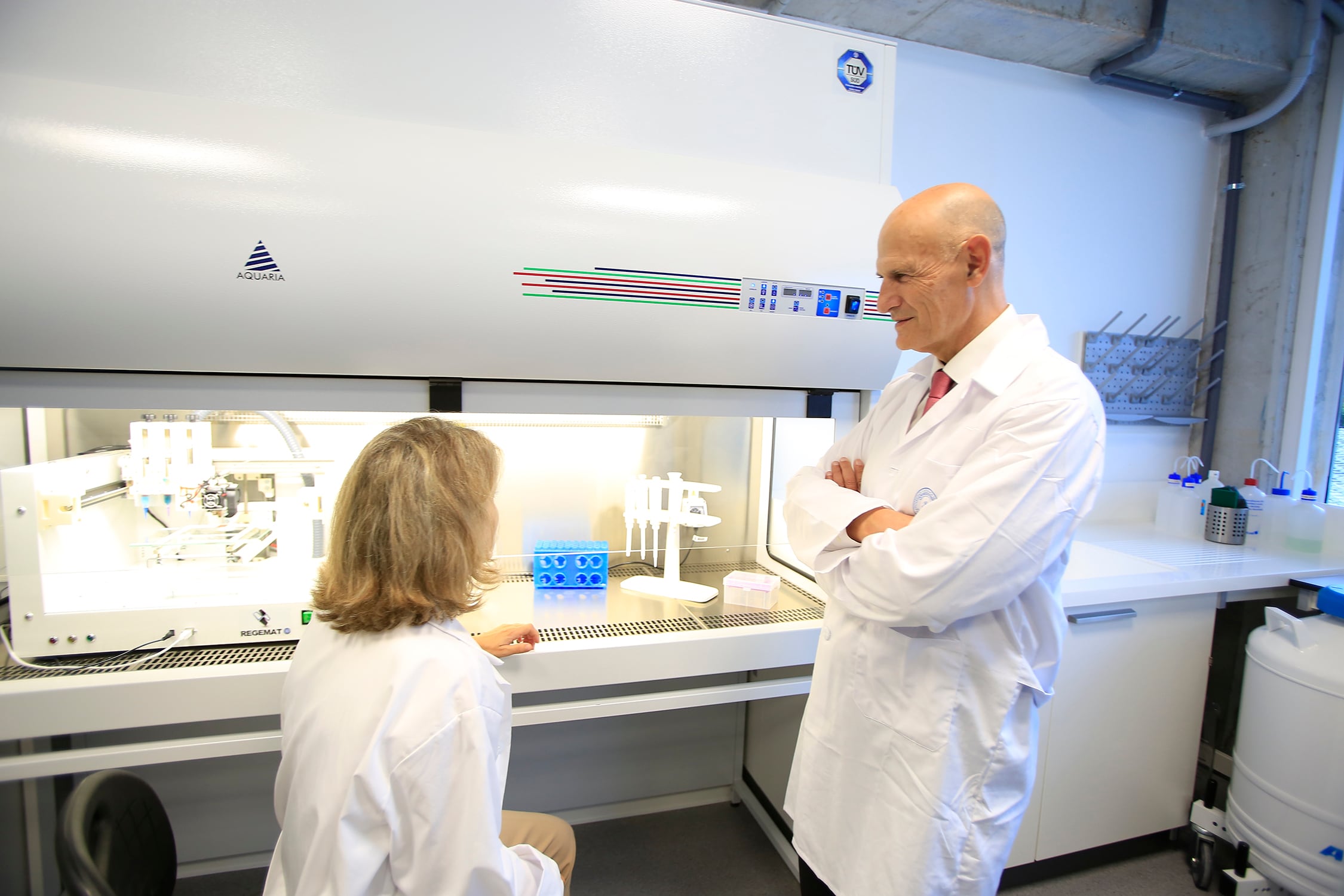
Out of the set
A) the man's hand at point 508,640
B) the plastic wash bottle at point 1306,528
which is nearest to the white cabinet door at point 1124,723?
the plastic wash bottle at point 1306,528

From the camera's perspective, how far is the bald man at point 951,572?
98cm

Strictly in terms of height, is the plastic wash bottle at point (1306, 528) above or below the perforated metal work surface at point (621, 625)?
above

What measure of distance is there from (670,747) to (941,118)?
94.9 inches

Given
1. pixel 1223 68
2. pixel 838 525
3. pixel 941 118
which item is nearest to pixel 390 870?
pixel 838 525

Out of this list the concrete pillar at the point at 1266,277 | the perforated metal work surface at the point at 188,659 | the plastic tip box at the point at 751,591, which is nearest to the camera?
the perforated metal work surface at the point at 188,659

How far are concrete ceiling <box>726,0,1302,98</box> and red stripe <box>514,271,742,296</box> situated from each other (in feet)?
3.97

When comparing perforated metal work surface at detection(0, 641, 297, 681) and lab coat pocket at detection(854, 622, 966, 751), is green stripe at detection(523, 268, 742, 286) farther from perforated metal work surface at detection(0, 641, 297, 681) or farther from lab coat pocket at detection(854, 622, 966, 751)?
perforated metal work surface at detection(0, 641, 297, 681)

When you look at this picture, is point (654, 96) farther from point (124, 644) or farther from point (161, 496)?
point (124, 644)

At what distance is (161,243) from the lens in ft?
3.76

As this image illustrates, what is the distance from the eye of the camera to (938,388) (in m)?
1.23

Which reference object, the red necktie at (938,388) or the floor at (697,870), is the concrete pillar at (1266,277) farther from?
the red necktie at (938,388)

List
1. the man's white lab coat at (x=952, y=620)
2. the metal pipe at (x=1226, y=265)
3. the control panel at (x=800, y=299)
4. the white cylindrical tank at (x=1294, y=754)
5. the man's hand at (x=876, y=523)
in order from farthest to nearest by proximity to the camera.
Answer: the metal pipe at (x=1226, y=265)
the white cylindrical tank at (x=1294, y=754)
the control panel at (x=800, y=299)
the man's hand at (x=876, y=523)
the man's white lab coat at (x=952, y=620)

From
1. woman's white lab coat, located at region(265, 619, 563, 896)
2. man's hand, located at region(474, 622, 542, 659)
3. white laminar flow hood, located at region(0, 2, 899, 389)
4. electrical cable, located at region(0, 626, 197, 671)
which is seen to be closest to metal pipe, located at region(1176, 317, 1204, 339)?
white laminar flow hood, located at region(0, 2, 899, 389)

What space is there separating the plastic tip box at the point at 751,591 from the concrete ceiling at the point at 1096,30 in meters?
1.77
